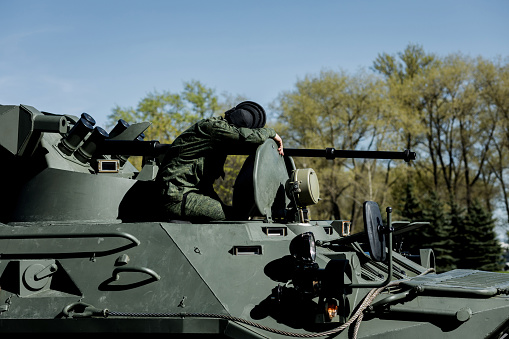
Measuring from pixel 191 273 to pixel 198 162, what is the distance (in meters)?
1.54

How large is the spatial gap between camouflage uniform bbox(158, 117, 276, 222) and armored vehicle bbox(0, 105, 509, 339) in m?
0.29

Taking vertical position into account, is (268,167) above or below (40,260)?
above

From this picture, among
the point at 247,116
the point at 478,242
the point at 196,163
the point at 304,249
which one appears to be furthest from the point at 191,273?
the point at 478,242

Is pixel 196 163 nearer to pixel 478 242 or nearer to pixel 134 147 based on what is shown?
pixel 134 147

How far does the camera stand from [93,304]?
17.7 ft

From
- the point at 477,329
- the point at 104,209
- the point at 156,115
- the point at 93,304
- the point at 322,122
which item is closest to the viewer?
the point at 477,329

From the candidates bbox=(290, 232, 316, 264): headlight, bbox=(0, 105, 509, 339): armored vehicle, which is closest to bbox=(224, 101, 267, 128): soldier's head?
bbox=(0, 105, 509, 339): armored vehicle

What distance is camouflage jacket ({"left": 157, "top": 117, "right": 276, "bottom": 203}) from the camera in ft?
21.0

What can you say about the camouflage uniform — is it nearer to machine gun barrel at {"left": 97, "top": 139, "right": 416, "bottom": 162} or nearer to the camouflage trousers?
the camouflage trousers

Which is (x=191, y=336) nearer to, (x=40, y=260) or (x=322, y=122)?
(x=40, y=260)

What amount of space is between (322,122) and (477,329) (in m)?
31.4

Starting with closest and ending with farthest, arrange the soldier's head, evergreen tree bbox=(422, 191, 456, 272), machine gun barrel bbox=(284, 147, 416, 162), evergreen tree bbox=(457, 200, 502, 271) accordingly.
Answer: the soldier's head → machine gun barrel bbox=(284, 147, 416, 162) → evergreen tree bbox=(422, 191, 456, 272) → evergreen tree bbox=(457, 200, 502, 271)

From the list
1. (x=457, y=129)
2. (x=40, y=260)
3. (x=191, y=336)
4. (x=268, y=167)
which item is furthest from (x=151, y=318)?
(x=457, y=129)

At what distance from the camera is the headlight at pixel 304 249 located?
5.13 m
